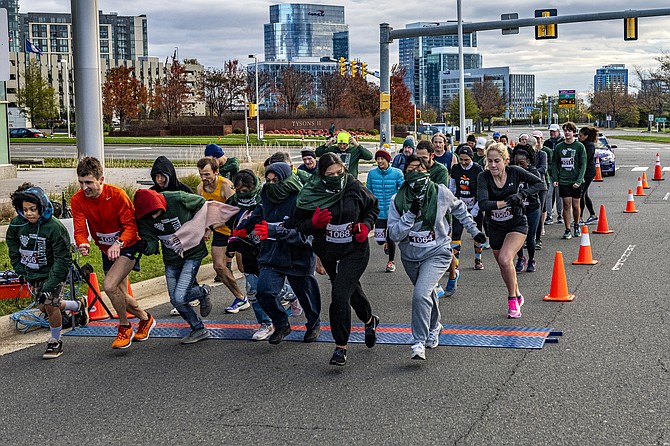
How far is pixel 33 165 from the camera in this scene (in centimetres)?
3581

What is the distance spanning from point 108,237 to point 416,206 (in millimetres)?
2843

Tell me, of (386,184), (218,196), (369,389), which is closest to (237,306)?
(218,196)

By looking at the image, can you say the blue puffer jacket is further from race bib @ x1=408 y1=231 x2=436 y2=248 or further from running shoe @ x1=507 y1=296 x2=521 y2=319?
race bib @ x1=408 y1=231 x2=436 y2=248

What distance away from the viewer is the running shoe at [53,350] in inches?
310

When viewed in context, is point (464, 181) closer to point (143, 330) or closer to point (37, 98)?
point (143, 330)

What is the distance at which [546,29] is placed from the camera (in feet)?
103

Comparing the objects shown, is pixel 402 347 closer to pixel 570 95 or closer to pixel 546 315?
pixel 546 315

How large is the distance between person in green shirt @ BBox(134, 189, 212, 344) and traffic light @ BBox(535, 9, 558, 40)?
82.0ft

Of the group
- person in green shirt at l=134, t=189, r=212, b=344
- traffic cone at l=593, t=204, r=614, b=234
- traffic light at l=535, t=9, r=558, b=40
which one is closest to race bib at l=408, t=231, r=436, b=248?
person in green shirt at l=134, t=189, r=212, b=344

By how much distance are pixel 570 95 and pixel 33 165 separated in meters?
80.7

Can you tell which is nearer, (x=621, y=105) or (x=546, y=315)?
(x=546, y=315)

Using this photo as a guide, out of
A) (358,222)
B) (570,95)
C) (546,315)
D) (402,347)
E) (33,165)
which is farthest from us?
(570,95)

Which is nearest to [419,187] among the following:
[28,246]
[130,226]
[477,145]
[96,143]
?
[130,226]

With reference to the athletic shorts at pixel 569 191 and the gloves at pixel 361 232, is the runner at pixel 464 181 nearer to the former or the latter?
the athletic shorts at pixel 569 191
